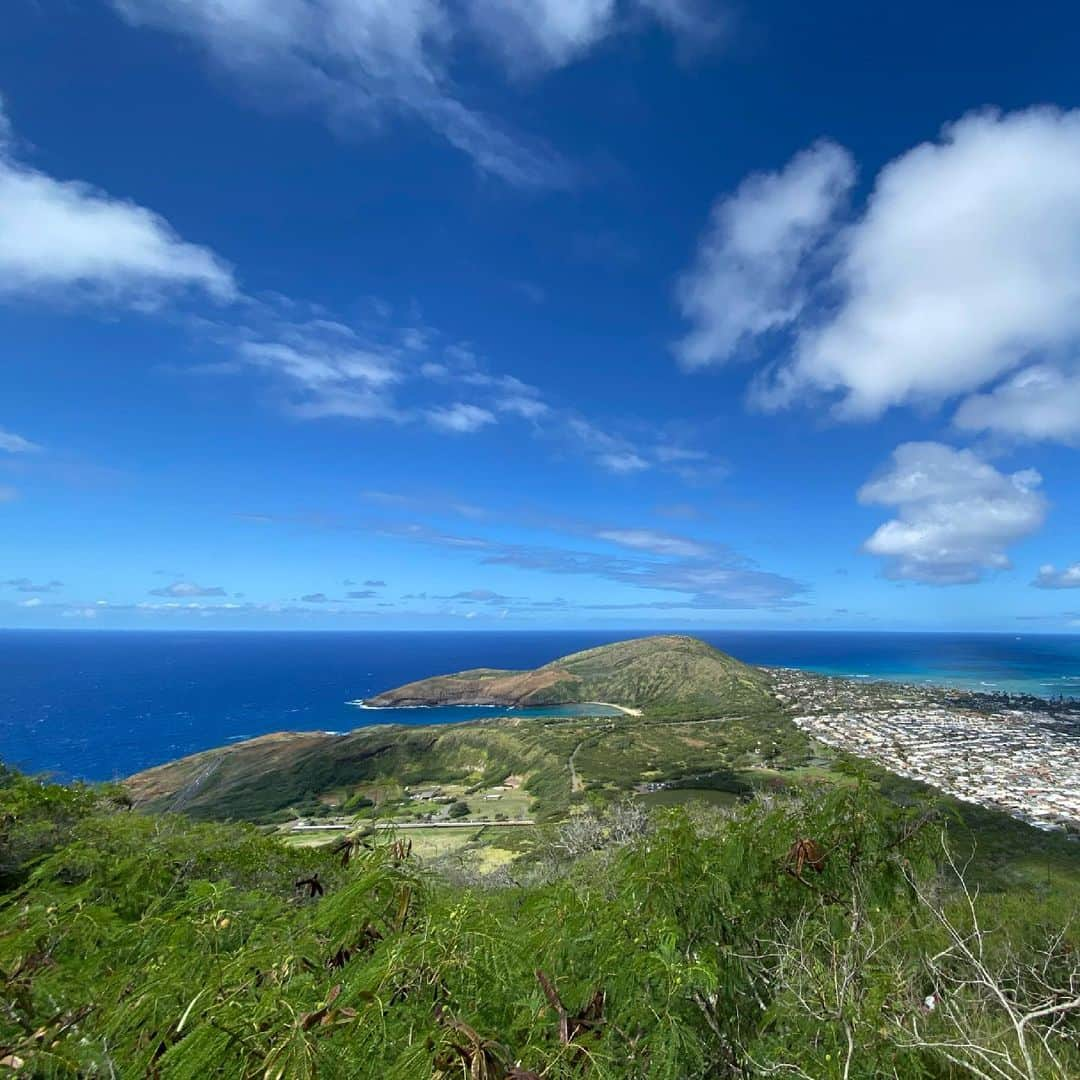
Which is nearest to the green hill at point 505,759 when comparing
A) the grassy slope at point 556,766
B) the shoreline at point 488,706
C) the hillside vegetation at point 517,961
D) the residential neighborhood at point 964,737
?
the grassy slope at point 556,766

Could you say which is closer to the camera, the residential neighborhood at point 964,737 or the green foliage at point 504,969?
the green foliage at point 504,969

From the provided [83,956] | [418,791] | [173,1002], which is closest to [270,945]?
[173,1002]

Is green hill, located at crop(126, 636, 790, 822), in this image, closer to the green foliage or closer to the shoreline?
the shoreline

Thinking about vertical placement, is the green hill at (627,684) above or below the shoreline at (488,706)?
above

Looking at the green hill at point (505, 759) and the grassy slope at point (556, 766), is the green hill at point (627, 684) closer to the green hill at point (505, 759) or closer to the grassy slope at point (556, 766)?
the green hill at point (505, 759)

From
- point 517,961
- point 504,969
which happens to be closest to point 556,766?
point 517,961

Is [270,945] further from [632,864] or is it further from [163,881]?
[163,881]

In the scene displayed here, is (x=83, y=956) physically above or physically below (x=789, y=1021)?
above

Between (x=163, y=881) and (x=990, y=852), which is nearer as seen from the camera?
(x=163, y=881)

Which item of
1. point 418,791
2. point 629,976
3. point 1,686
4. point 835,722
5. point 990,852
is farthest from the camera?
point 1,686
